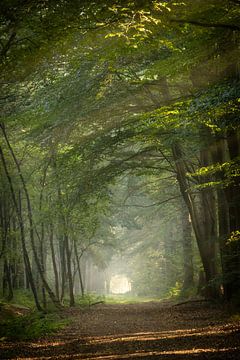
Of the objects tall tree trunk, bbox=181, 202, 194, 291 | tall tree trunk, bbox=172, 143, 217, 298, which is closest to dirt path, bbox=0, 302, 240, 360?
tall tree trunk, bbox=172, 143, 217, 298

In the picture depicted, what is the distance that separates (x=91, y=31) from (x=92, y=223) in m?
14.1

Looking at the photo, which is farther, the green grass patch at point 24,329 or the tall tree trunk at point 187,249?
the tall tree trunk at point 187,249

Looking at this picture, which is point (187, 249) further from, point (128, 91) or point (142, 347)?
point (142, 347)

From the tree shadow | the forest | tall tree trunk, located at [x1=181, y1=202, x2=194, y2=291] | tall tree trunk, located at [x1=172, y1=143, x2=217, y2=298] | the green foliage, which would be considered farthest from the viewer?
tall tree trunk, located at [x1=181, y1=202, x2=194, y2=291]

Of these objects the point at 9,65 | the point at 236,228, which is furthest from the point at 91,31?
the point at 236,228

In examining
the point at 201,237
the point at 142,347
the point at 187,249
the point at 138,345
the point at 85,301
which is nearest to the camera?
the point at 142,347

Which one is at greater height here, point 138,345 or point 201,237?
point 201,237

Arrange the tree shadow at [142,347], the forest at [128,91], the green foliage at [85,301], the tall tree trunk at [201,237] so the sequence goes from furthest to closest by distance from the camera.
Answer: the green foliage at [85,301] < the tall tree trunk at [201,237] < the forest at [128,91] < the tree shadow at [142,347]

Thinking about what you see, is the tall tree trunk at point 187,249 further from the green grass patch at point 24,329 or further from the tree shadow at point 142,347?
the tree shadow at point 142,347

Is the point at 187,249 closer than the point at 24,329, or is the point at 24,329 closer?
the point at 24,329

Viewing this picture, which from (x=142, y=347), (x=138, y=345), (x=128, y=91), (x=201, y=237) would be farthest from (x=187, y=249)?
(x=142, y=347)

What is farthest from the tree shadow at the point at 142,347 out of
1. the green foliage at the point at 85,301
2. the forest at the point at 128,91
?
the green foliage at the point at 85,301

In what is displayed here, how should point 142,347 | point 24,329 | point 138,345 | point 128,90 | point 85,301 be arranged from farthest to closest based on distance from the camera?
point 85,301 → point 128,90 → point 24,329 → point 138,345 → point 142,347

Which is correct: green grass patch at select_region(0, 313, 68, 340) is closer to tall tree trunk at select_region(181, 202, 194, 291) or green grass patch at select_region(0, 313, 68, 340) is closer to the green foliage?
the green foliage
